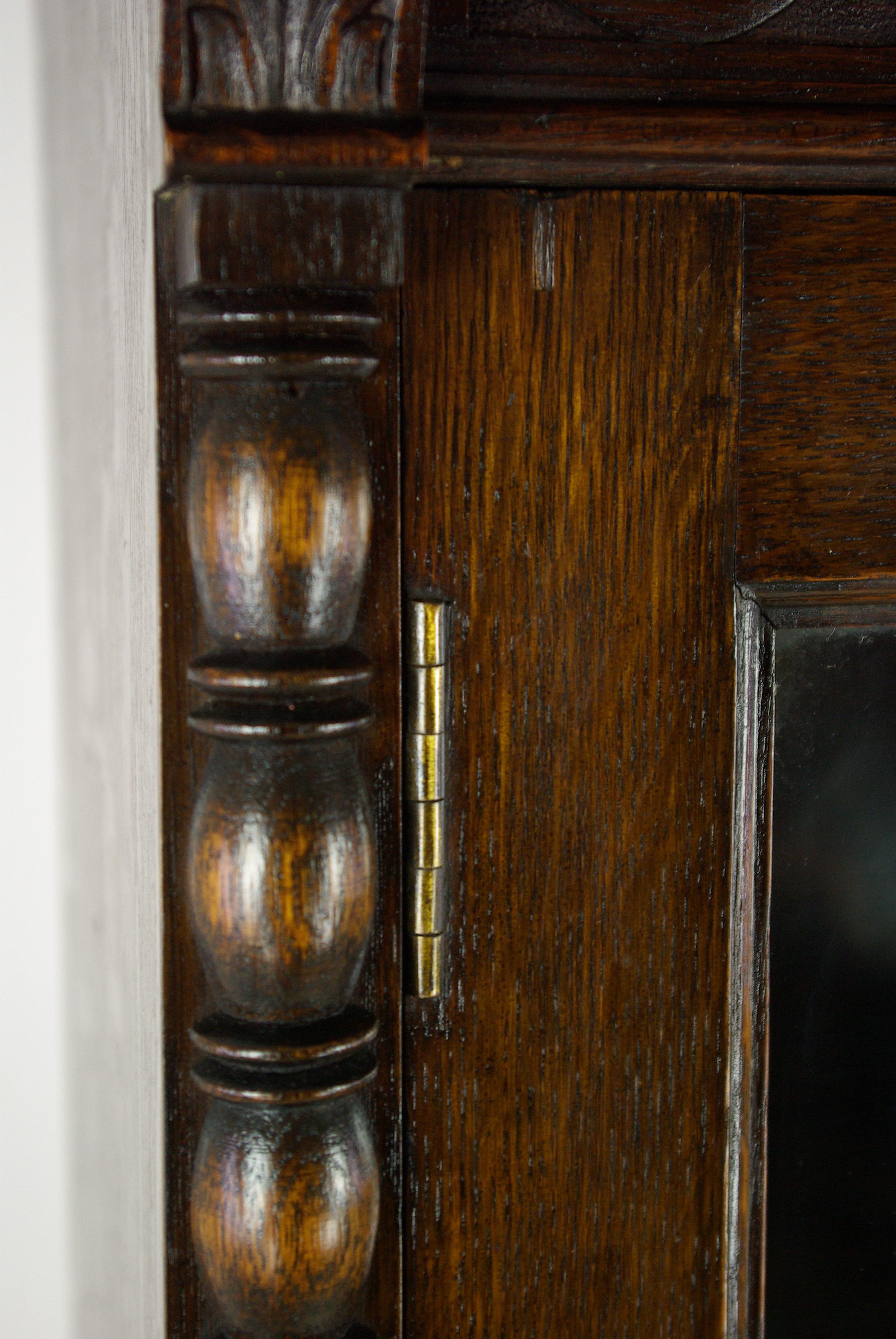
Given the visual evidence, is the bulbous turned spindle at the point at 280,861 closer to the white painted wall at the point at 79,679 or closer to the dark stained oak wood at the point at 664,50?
the white painted wall at the point at 79,679

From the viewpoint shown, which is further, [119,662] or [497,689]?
[119,662]

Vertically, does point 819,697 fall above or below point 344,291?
below

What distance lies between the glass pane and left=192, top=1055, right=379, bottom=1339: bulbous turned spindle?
163mm

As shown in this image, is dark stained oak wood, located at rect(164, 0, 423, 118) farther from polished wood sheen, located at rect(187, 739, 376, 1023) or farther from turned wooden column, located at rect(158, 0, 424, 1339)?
polished wood sheen, located at rect(187, 739, 376, 1023)

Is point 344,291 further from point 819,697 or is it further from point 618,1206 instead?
point 618,1206

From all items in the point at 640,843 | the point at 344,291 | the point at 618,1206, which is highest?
the point at 344,291

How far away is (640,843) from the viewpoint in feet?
1.45

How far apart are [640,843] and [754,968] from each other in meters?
0.07

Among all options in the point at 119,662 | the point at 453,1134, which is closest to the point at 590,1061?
the point at 453,1134

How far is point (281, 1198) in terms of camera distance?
38 centimetres

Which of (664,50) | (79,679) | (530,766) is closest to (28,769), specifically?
(79,679)

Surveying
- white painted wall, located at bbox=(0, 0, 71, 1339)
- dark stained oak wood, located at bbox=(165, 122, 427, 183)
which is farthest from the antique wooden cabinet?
white painted wall, located at bbox=(0, 0, 71, 1339)

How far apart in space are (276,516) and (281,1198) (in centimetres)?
21

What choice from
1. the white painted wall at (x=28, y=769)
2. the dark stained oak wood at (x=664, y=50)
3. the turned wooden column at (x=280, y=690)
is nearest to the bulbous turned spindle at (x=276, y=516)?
the turned wooden column at (x=280, y=690)
